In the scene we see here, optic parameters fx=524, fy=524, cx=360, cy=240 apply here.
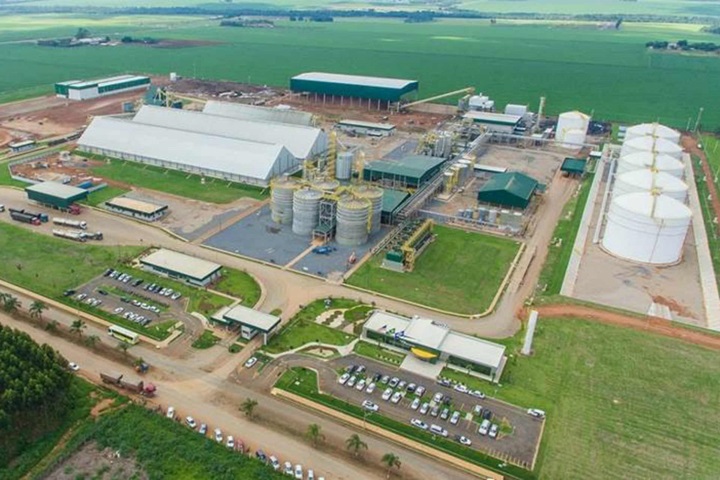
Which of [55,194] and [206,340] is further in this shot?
[55,194]

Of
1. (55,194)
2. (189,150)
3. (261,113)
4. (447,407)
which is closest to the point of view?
(447,407)

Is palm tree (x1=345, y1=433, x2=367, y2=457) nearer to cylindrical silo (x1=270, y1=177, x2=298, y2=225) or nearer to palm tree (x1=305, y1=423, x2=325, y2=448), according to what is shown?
palm tree (x1=305, y1=423, x2=325, y2=448)

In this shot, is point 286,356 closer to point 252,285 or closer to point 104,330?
point 252,285

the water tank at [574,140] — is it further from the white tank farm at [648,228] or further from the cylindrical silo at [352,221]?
the cylindrical silo at [352,221]

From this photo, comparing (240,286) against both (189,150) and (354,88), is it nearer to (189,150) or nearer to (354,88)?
(189,150)

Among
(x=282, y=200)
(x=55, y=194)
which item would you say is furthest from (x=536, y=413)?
(x=55, y=194)

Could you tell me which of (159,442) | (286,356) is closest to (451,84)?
(286,356)
